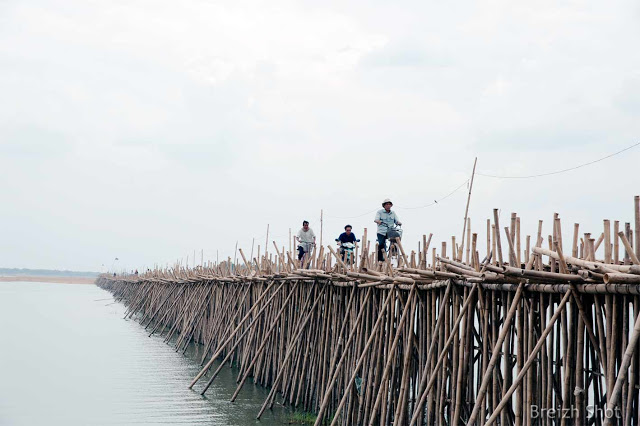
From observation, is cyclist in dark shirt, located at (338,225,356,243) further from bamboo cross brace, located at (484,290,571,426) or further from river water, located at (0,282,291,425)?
bamboo cross brace, located at (484,290,571,426)

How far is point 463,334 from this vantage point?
8.94 metres

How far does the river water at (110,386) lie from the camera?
14.6m

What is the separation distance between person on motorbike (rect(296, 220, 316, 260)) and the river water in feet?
10.5

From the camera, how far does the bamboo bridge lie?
6.81 metres

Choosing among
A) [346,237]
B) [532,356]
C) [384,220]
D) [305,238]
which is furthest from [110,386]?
[532,356]

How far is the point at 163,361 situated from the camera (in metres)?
23.1

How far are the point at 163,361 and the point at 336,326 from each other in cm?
Result: 1099

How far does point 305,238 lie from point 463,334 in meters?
8.95

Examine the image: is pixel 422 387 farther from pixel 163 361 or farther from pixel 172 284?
pixel 172 284

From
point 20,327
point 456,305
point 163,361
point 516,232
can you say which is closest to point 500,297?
point 456,305

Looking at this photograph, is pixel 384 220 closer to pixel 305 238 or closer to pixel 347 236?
pixel 347 236

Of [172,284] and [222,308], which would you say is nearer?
[222,308]

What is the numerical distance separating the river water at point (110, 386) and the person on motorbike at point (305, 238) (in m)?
3.20

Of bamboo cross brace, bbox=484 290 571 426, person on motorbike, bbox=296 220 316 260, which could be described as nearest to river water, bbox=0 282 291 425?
person on motorbike, bbox=296 220 316 260
